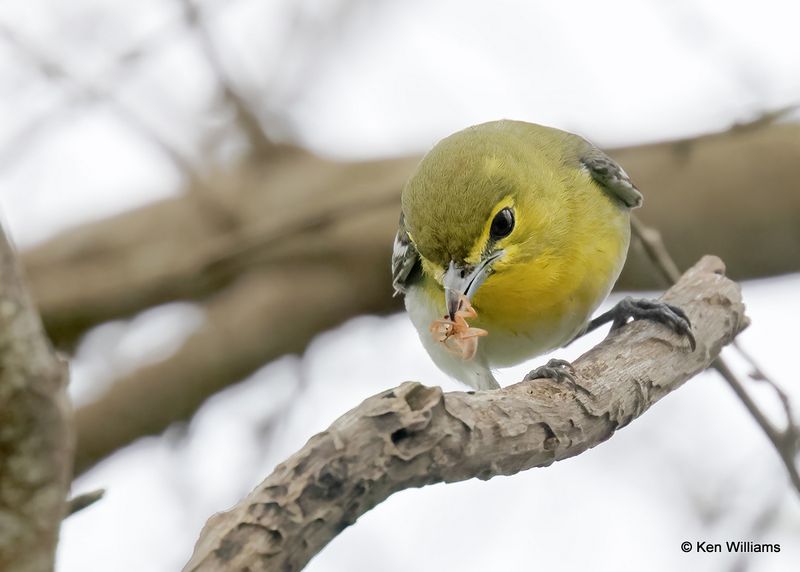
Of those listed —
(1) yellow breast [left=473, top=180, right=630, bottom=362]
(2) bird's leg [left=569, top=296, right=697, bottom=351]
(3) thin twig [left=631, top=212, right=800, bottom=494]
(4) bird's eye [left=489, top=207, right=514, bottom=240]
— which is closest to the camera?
(3) thin twig [left=631, top=212, right=800, bottom=494]

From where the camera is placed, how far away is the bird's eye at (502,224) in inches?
195

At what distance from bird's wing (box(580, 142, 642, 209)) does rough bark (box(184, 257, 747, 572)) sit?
6.25ft

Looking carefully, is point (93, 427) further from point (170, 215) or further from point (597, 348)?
point (597, 348)

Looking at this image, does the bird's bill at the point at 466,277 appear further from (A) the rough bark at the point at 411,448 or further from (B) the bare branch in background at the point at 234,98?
(B) the bare branch in background at the point at 234,98

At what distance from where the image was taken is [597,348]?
4578mm

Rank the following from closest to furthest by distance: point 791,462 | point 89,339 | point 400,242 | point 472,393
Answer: point 472,393 < point 791,462 < point 400,242 < point 89,339

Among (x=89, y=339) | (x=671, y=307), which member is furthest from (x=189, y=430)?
(x=671, y=307)

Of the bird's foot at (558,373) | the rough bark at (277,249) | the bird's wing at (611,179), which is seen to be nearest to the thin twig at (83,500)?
the bird's foot at (558,373)

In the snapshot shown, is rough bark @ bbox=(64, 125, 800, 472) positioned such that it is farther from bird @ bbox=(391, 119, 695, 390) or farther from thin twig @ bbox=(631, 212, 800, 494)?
thin twig @ bbox=(631, 212, 800, 494)

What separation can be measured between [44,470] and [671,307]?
339 cm

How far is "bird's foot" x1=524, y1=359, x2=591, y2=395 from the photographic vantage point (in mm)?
3889

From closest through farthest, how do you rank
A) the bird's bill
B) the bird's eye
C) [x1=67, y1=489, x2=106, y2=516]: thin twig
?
[x1=67, y1=489, x2=106, y2=516]: thin twig
the bird's bill
the bird's eye

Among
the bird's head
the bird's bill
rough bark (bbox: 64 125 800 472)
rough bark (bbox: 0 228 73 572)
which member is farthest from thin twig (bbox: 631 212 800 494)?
rough bark (bbox: 0 228 73 572)

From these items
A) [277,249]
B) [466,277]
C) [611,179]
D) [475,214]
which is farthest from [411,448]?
[277,249]
